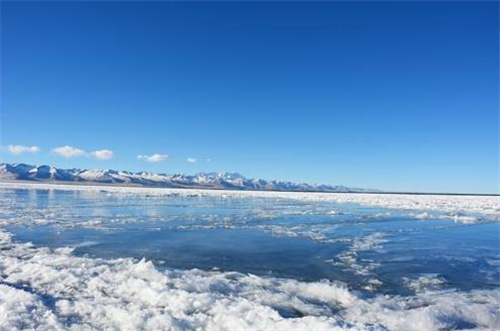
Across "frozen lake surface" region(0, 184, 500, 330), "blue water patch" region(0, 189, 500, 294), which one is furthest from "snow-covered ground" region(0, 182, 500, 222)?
"frozen lake surface" region(0, 184, 500, 330)

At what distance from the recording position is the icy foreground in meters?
6.22

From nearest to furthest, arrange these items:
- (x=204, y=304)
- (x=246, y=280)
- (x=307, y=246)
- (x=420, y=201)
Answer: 1. (x=204, y=304)
2. (x=246, y=280)
3. (x=307, y=246)
4. (x=420, y=201)

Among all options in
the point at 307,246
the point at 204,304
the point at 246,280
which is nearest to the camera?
the point at 204,304

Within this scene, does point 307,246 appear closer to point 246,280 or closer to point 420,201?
point 246,280

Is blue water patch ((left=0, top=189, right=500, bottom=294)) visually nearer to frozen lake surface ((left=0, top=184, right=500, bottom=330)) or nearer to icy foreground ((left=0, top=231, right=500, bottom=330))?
frozen lake surface ((left=0, top=184, right=500, bottom=330))

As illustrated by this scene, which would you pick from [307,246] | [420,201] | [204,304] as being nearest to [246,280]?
[204,304]

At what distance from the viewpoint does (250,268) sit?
10039mm

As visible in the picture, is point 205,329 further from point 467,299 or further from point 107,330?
point 467,299

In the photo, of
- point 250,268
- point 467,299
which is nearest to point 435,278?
point 467,299

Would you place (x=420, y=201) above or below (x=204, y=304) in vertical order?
above

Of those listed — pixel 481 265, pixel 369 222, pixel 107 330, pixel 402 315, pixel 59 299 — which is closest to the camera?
pixel 107 330

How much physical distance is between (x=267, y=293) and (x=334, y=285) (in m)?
1.54

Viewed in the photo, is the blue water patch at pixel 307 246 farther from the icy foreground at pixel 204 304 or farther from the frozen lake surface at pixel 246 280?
the icy foreground at pixel 204 304

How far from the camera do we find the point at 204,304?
7.00m
